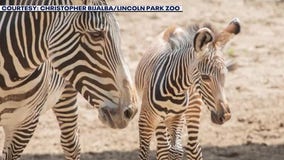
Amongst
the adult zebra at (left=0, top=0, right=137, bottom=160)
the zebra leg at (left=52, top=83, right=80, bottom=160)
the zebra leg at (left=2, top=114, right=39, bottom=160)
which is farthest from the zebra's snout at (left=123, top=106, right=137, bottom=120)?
the zebra leg at (left=52, top=83, right=80, bottom=160)

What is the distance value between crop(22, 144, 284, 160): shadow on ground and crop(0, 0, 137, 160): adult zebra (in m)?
2.94

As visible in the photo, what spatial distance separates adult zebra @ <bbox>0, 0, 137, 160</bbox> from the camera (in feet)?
13.6

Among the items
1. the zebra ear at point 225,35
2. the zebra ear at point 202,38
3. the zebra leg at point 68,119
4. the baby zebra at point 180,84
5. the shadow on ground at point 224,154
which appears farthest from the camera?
the shadow on ground at point 224,154

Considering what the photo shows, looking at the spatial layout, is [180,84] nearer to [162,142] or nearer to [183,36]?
[183,36]

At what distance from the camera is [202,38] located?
6.43 meters

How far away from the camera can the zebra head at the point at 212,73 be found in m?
6.39

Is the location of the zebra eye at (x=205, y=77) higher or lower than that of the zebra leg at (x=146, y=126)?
higher

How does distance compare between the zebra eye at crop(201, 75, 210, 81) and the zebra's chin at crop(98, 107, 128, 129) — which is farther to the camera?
the zebra eye at crop(201, 75, 210, 81)

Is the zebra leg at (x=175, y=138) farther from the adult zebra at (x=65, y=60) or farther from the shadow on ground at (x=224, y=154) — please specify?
the adult zebra at (x=65, y=60)

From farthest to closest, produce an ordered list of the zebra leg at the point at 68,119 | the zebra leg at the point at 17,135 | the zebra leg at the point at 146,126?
1. the zebra leg at the point at 146,126
2. the zebra leg at the point at 68,119
3. the zebra leg at the point at 17,135

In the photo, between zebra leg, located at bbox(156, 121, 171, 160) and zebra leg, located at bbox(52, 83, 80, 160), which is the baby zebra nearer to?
zebra leg, located at bbox(156, 121, 171, 160)

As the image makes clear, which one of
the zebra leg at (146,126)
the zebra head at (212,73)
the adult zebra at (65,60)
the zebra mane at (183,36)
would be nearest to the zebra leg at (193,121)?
the zebra leg at (146,126)

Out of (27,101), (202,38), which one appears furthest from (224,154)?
(27,101)

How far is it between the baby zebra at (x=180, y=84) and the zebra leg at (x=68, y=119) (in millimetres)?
677
